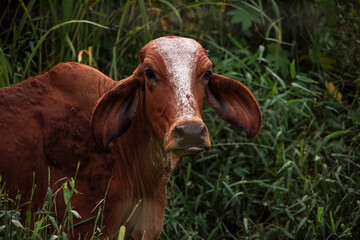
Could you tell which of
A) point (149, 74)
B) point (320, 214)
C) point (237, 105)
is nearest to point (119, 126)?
point (149, 74)

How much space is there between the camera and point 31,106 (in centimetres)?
352

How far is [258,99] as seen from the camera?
5566mm

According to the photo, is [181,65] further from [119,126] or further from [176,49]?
[119,126]

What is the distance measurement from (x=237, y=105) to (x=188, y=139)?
0.77m

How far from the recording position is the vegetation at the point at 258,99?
4.66 meters

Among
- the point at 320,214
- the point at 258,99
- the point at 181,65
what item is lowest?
the point at 320,214

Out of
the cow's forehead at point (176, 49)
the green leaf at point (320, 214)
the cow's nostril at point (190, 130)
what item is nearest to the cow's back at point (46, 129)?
the cow's forehead at point (176, 49)

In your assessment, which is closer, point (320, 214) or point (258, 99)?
point (320, 214)

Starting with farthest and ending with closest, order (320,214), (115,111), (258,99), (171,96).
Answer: (258,99), (320,214), (115,111), (171,96)

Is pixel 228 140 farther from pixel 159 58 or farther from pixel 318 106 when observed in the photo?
pixel 159 58

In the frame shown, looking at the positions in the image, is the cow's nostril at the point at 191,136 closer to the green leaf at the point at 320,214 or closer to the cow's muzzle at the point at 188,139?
the cow's muzzle at the point at 188,139

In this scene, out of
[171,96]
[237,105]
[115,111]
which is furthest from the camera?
[237,105]

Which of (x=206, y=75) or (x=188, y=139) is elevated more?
(x=206, y=75)

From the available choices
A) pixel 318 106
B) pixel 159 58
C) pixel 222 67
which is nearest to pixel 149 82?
pixel 159 58
